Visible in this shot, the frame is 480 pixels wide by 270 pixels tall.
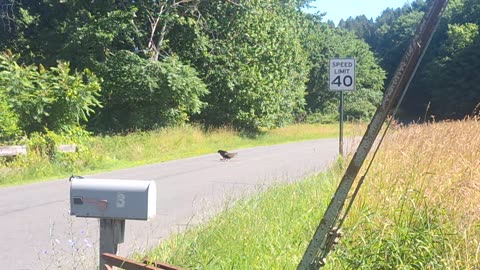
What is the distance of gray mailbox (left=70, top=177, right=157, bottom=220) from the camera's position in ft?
10.5

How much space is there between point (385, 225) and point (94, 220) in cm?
506

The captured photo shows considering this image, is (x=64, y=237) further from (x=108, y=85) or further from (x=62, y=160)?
(x=108, y=85)

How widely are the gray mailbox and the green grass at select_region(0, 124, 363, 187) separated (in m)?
6.39

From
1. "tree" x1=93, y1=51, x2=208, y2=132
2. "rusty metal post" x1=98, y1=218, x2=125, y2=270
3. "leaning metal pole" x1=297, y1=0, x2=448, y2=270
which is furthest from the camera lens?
Result: "tree" x1=93, y1=51, x2=208, y2=132

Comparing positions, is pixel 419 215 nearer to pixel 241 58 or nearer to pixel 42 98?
pixel 42 98

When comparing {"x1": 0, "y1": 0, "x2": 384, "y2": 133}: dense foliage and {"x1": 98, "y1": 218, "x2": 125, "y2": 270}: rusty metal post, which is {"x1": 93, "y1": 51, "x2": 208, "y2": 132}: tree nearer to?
{"x1": 0, "y1": 0, "x2": 384, "y2": 133}: dense foliage

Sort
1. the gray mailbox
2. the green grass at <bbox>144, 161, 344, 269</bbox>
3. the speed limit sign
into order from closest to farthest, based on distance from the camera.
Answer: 1. the gray mailbox
2. the green grass at <bbox>144, 161, 344, 269</bbox>
3. the speed limit sign

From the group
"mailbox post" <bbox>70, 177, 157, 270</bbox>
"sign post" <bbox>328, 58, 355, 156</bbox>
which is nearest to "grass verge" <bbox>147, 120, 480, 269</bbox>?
"mailbox post" <bbox>70, 177, 157, 270</bbox>

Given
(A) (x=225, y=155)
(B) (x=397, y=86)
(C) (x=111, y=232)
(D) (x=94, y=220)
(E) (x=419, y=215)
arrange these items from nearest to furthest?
1. (B) (x=397, y=86)
2. (C) (x=111, y=232)
3. (E) (x=419, y=215)
4. (D) (x=94, y=220)
5. (A) (x=225, y=155)

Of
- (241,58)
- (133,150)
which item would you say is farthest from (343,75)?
(241,58)

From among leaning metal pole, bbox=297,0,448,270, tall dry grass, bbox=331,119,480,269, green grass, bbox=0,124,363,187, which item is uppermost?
leaning metal pole, bbox=297,0,448,270

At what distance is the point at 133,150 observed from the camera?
2011 cm

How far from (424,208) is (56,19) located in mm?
29467

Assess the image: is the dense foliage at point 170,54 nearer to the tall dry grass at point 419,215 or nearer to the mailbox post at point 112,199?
the tall dry grass at point 419,215
